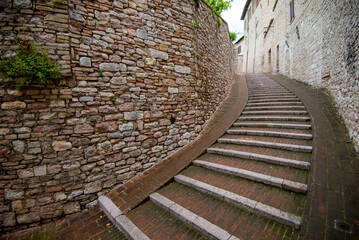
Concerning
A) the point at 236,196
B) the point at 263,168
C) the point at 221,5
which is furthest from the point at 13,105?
the point at 221,5

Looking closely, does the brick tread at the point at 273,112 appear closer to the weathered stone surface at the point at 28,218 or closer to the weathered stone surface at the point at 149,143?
the weathered stone surface at the point at 149,143

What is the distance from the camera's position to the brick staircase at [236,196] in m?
2.38

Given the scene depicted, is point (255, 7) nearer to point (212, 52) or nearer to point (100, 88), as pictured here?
point (212, 52)

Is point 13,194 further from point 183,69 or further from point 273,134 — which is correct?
point 273,134

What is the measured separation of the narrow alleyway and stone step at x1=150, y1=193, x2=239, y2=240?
0.05 ft

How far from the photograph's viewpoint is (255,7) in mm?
24391

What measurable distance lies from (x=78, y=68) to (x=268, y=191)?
4513 millimetres

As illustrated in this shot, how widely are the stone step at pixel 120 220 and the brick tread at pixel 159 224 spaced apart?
0.27 ft

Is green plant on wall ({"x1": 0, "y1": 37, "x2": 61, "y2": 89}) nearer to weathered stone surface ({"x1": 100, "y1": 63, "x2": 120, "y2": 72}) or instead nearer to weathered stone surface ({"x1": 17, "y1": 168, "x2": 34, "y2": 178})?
weathered stone surface ({"x1": 100, "y1": 63, "x2": 120, "y2": 72})

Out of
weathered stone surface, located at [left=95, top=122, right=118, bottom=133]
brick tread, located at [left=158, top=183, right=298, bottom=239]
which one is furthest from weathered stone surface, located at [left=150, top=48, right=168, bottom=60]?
brick tread, located at [left=158, top=183, right=298, bottom=239]

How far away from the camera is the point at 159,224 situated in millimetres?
2742

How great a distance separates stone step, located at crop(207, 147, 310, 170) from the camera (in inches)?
124

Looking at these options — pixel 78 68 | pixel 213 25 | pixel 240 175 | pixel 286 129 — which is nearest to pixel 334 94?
pixel 286 129

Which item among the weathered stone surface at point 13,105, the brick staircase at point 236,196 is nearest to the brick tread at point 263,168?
the brick staircase at point 236,196
